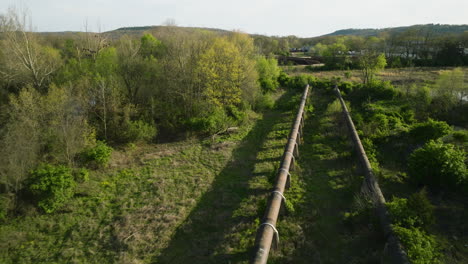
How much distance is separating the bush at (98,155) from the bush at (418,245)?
1731 centimetres

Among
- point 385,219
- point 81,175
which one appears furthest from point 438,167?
point 81,175

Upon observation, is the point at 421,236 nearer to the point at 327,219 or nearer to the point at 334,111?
the point at 327,219

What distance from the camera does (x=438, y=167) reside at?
13031 mm

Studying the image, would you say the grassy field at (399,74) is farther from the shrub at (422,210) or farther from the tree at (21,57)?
the tree at (21,57)

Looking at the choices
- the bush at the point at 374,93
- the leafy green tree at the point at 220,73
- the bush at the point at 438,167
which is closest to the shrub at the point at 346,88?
the bush at the point at 374,93

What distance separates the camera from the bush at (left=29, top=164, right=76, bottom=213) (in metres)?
13.2

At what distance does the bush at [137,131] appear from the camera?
21.3m

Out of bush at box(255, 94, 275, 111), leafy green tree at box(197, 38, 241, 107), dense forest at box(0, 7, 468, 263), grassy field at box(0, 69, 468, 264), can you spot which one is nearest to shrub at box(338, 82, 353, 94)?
dense forest at box(0, 7, 468, 263)

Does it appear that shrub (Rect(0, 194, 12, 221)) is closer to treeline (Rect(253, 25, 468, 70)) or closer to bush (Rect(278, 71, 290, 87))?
bush (Rect(278, 71, 290, 87))

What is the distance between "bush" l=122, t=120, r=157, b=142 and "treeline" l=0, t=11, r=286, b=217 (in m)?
0.08

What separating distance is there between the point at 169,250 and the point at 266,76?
108 feet

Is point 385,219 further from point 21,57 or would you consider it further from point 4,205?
point 21,57

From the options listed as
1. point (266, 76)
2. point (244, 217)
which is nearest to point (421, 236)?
point (244, 217)

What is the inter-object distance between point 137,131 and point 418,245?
19.6 metres
